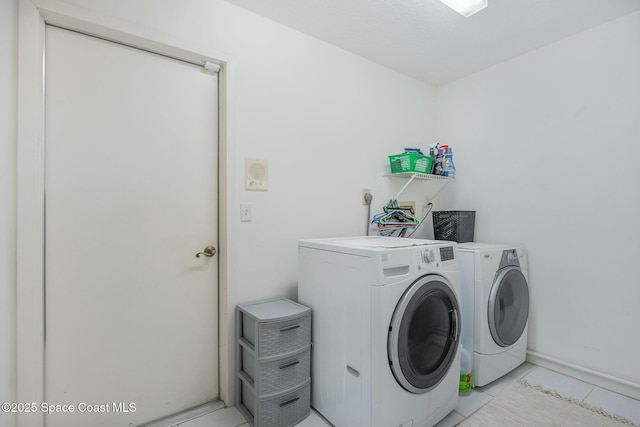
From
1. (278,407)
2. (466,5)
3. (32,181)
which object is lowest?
(278,407)

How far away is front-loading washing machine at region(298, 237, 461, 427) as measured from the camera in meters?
1.31

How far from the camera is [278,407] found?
5.01 ft

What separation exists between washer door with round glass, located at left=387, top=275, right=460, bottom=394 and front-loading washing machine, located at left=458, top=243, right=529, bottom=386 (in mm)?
368

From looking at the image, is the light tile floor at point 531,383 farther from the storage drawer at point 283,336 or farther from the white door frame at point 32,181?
the white door frame at point 32,181

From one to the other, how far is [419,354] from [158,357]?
138cm

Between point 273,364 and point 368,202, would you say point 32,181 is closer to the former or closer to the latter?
point 273,364

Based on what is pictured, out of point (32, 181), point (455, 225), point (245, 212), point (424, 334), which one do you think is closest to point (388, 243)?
point (424, 334)

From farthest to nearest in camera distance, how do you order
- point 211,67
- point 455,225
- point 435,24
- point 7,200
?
point 455,225
point 435,24
point 211,67
point 7,200

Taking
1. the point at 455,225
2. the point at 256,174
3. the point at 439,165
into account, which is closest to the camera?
the point at 256,174

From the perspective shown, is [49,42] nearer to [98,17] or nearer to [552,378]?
[98,17]

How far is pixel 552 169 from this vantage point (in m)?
2.17

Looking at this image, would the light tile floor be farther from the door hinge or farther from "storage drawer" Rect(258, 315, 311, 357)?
the door hinge

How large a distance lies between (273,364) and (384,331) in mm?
614

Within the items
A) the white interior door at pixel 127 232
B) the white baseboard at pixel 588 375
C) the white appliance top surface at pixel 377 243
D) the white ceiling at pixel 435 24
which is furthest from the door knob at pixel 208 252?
the white baseboard at pixel 588 375
